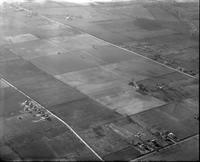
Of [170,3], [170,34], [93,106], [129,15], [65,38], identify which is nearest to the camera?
[93,106]

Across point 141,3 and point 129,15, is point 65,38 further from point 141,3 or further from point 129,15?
point 141,3

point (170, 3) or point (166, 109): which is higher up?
point (170, 3)

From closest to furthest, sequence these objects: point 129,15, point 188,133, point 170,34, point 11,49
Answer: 1. point 188,133
2. point 11,49
3. point 170,34
4. point 129,15

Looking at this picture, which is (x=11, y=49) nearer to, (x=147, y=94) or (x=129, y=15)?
(x=147, y=94)

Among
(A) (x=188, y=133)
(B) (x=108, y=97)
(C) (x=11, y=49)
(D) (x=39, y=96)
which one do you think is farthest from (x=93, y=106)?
(C) (x=11, y=49)

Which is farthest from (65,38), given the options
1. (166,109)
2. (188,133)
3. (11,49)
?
(188,133)

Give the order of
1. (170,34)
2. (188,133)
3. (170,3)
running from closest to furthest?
(188,133)
(170,34)
(170,3)

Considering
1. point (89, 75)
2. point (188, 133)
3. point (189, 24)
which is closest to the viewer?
point (188, 133)

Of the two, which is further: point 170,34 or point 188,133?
point 170,34

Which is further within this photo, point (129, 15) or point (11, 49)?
point (129, 15)
